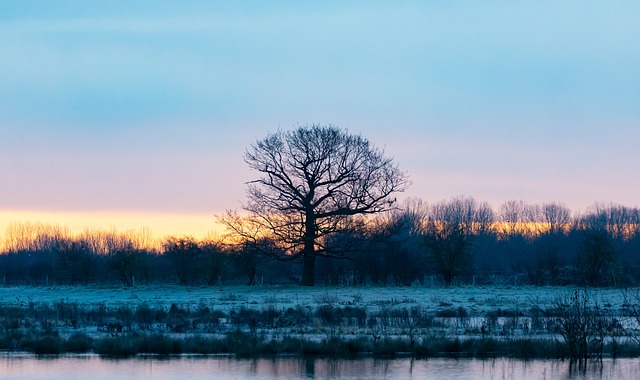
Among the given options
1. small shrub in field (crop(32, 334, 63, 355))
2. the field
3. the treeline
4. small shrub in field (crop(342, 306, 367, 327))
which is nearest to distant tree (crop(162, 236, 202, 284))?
the treeline

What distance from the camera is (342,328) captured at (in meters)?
27.3

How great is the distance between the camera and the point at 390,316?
2877 centimetres

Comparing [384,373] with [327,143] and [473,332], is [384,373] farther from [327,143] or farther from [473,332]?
[327,143]

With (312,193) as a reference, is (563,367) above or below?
below

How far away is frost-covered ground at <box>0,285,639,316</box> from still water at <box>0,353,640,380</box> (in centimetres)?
1209

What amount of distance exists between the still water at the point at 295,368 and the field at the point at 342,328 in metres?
0.96

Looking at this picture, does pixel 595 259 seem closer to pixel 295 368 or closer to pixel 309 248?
pixel 309 248

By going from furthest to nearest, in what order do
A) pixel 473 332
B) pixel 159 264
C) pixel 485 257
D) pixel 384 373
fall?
pixel 485 257 < pixel 159 264 < pixel 473 332 < pixel 384 373

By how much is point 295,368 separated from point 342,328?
7.19 metres

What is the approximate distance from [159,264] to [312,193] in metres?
30.2

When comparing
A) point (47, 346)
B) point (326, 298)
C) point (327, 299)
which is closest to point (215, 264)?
point (326, 298)

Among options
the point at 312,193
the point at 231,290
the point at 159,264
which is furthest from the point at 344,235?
the point at 159,264

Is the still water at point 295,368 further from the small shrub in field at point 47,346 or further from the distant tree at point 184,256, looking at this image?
the distant tree at point 184,256

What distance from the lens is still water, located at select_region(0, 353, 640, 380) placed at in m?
18.9
